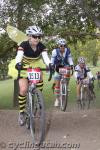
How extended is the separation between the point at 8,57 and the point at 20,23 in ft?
9.43

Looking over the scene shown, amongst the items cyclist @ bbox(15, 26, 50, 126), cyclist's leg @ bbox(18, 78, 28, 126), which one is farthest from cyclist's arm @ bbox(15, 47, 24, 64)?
cyclist's leg @ bbox(18, 78, 28, 126)

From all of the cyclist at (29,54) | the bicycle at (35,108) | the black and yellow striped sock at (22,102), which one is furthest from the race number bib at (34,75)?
the black and yellow striped sock at (22,102)

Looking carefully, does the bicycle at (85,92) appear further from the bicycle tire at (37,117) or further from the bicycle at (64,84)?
the bicycle tire at (37,117)

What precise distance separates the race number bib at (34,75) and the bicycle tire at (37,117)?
0.76 ft

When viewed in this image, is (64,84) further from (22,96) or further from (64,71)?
(22,96)

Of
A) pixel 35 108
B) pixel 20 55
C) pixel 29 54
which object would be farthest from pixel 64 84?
pixel 35 108

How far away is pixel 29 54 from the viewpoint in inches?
319

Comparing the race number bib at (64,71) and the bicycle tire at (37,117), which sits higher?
the race number bib at (64,71)

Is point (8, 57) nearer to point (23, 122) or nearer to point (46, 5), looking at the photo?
point (46, 5)

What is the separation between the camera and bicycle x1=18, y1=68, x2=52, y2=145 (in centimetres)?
732

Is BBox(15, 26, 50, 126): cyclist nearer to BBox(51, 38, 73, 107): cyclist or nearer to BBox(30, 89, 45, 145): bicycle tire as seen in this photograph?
BBox(30, 89, 45, 145): bicycle tire

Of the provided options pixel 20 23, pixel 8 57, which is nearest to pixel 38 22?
pixel 20 23

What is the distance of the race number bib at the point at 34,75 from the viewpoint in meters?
7.74

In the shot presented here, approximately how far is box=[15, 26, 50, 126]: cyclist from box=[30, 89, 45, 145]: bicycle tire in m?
0.45
